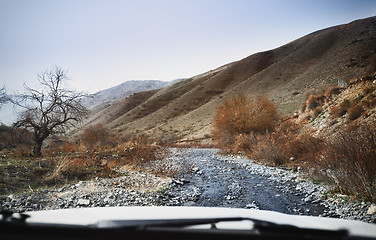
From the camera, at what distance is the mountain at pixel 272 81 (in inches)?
1303

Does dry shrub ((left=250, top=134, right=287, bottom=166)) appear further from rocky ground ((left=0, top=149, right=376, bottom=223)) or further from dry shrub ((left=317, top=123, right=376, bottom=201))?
dry shrub ((left=317, top=123, right=376, bottom=201))

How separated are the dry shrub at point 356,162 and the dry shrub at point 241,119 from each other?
12.9 m

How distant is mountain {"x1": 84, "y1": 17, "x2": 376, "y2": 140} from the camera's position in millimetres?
33094

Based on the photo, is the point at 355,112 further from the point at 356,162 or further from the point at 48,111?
the point at 48,111

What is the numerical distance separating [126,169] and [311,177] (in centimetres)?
809

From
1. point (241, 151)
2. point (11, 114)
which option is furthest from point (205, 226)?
point (11, 114)

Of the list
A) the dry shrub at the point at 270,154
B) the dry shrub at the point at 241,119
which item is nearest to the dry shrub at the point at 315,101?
the dry shrub at the point at 241,119

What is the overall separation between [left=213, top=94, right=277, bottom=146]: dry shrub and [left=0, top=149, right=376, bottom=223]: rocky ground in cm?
1045

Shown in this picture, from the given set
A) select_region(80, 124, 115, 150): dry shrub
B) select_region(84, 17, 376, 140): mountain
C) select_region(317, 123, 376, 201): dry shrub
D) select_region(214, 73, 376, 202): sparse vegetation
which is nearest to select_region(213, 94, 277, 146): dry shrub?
select_region(214, 73, 376, 202): sparse vegetation

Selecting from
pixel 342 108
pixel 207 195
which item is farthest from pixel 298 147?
pixel 207 195

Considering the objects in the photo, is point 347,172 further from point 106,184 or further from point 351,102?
point 351,102

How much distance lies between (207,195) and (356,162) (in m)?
4.12

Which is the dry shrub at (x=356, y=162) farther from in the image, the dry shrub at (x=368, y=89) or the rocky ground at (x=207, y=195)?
the dry shrub at (x=368, y=89)

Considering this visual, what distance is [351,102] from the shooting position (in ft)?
40.6
